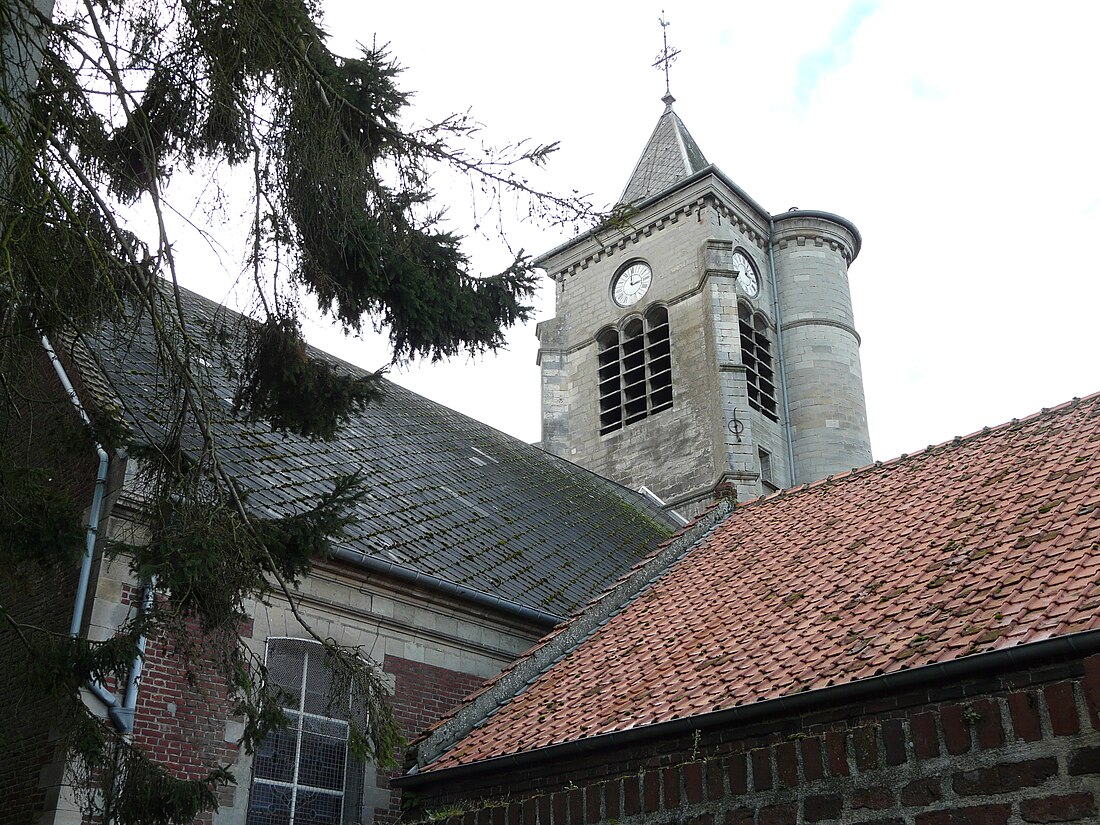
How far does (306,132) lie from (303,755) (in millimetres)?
6233

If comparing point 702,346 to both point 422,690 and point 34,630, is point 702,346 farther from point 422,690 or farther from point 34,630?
point 34,630

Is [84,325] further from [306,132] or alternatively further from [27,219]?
[306,132]

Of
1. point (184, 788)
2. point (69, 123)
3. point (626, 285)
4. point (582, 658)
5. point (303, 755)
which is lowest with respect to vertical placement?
point (184, 788)

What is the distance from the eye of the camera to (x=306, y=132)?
7.31 metres

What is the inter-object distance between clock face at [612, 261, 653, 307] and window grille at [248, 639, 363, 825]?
18952 millimetres

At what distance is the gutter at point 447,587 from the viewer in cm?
1158

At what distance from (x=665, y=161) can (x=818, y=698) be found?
26.3 m

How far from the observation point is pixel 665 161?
1249 inches

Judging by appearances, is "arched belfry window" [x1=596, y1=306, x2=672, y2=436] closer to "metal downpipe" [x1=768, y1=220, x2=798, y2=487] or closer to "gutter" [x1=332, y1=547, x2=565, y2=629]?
"metal downpipe" [x1=768, y1=220, x2=798, y2=487]

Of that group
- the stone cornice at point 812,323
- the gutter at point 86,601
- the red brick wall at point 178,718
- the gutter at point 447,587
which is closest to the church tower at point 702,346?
the stone cornice at point 812,323

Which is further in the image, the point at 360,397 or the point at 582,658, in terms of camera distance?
the point at 582,658

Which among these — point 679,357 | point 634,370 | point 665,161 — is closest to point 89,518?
point 679,357

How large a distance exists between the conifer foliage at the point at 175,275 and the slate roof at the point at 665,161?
2250 cm

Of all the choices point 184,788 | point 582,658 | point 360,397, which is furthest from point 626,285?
point 184,788
